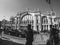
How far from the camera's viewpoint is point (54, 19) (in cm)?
1544

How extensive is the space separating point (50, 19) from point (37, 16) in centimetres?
324

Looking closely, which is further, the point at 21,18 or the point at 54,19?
the point at 21,18

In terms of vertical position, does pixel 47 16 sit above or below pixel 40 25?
above

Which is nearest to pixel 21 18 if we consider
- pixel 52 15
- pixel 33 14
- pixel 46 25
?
pixel 33 14

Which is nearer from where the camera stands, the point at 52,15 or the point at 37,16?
the point at 52,15

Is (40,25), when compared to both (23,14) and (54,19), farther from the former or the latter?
(23,14)

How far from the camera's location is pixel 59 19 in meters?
15.9

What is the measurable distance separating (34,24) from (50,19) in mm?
3962

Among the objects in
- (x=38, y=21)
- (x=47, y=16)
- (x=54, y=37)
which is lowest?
(x=54, y=37)

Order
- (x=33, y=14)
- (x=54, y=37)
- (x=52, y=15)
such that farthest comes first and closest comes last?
(x=33, y=14) < (x=52, y=15) < (x=54, y=37)

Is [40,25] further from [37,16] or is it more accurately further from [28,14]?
[28,14]

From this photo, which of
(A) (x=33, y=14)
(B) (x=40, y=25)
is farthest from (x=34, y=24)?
(A) (x=33, y=14)

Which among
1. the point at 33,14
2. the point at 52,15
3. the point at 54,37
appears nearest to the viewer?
the point at 54,37

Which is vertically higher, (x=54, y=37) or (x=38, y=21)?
(x=38, y=21)
